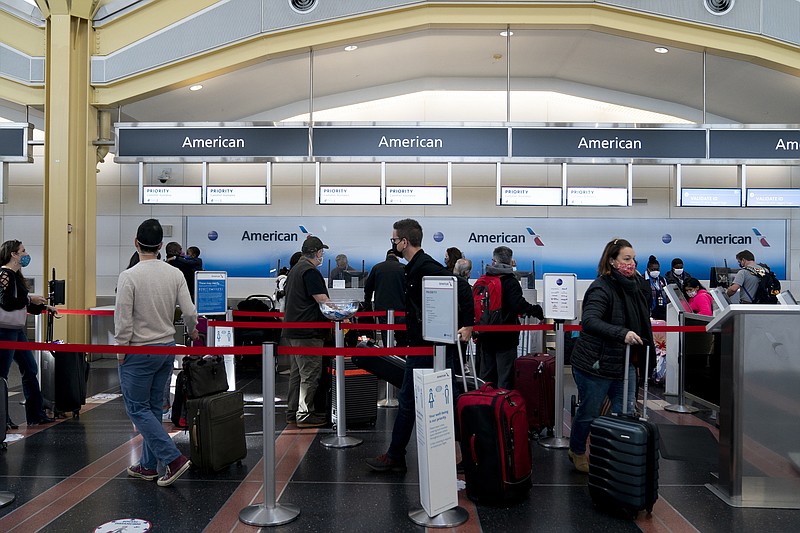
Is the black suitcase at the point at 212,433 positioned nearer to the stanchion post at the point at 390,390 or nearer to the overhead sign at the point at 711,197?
the stanchion post at the point at 390,390

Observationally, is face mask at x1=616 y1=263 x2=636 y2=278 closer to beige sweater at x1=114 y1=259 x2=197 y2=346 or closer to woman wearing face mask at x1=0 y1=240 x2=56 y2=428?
beige sweater at x1=114 y1=259 x2=197 y2=346

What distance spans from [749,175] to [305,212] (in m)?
7.63

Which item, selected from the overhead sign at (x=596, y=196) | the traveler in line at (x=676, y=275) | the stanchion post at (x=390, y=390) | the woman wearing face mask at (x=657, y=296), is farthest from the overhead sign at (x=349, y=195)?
the traveler in line at (x=676, y=275)

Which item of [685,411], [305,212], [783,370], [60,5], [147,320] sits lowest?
[685,411]

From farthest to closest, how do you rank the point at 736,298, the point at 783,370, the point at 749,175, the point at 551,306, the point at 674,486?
the point at 749,175, the point at 736,298, the point at 551,306, the point at 674,486, the point at 783,370

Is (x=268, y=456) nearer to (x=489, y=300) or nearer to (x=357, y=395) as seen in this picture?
(x=357, y=395)

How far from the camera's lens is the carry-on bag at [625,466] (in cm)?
360

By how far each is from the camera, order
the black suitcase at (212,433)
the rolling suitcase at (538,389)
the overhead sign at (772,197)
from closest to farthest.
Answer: the black suitcase at (212,433) < the rolling suitcase at (538,389) < the overhead sign at (772,197)

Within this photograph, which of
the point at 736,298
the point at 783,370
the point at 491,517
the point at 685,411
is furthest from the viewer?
the point at 736,298

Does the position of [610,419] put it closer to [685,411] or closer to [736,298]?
[685,411]

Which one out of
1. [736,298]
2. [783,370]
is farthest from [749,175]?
[783,370]

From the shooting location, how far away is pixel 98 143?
8.39m

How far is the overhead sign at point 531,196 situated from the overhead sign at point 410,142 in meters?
0.56

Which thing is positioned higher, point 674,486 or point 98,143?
point 98,143
